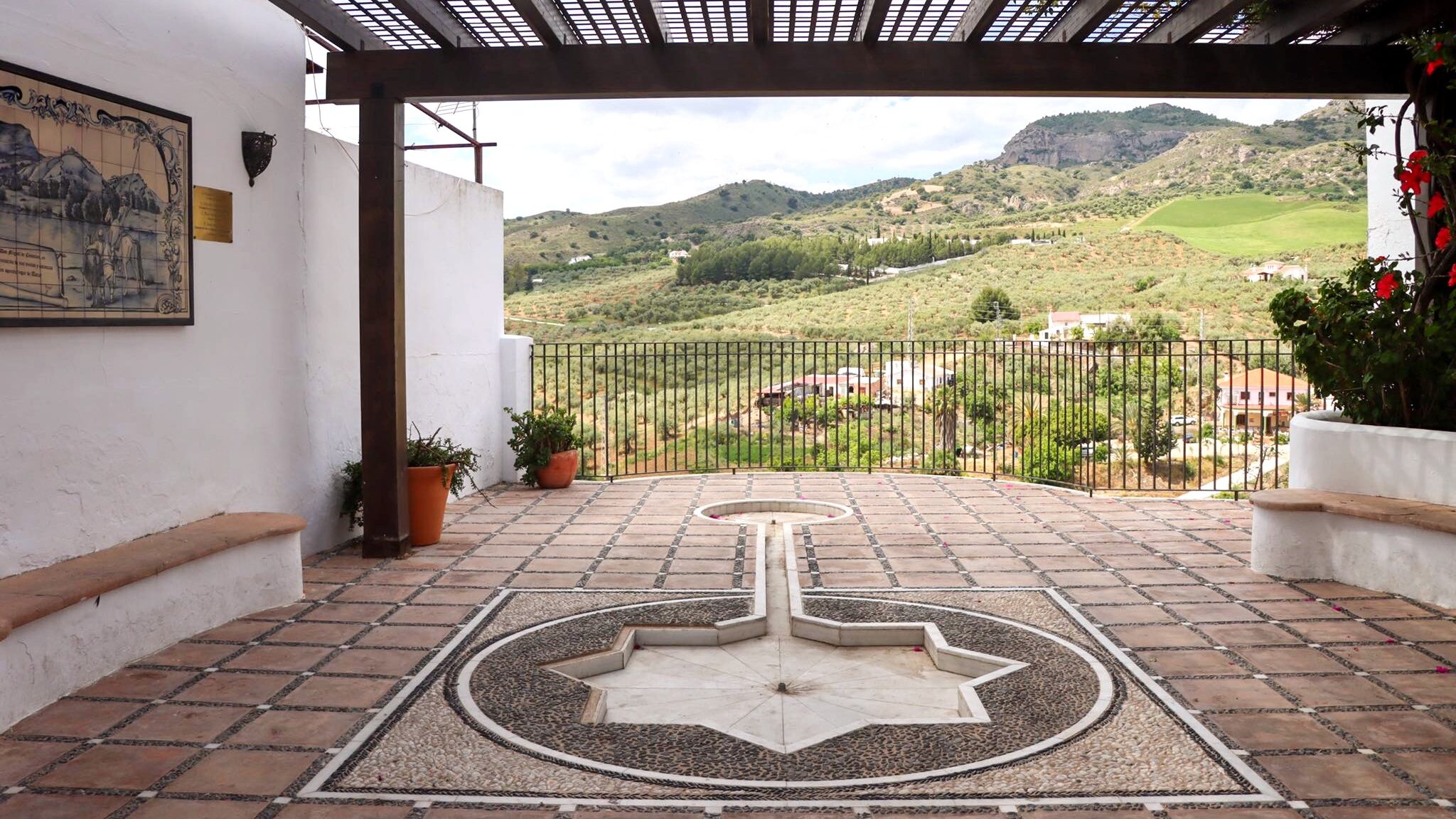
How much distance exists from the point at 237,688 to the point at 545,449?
207 inches

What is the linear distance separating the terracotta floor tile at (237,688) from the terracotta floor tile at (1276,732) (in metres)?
3.43

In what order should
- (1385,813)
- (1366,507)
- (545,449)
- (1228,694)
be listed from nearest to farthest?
(1385,813) → (1228,694) → (1366,507) → (545,449)

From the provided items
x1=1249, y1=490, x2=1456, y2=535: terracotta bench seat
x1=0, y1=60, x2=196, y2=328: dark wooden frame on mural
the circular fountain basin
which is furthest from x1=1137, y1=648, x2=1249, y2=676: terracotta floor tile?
x1=0, y1=60, x2=196, y2=328: dark wooden frame on mural

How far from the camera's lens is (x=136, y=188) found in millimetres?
4508

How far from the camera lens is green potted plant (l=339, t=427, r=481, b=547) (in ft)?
21.0

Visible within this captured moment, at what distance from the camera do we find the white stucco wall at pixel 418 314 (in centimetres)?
620

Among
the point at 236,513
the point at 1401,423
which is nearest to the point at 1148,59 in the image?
the point at 1401,423

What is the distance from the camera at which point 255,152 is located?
17.6ft

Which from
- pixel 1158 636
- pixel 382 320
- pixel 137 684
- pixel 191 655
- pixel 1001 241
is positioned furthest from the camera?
pixel 1001 241

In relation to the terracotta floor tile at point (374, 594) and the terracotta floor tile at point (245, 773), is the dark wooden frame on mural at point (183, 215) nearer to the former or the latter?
the terracotta floor tile at point (374, 594)

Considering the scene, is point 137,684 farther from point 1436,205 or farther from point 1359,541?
point 1436,205

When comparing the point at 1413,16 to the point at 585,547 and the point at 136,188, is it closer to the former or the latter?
the point at 585,547

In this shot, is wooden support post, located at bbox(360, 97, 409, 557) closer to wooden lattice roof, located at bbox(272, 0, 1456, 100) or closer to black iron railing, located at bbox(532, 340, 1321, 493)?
wooden lattice roof, located at bbox(272, 0, 1456, 100)

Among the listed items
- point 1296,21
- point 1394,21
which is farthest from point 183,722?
point 1394,21
